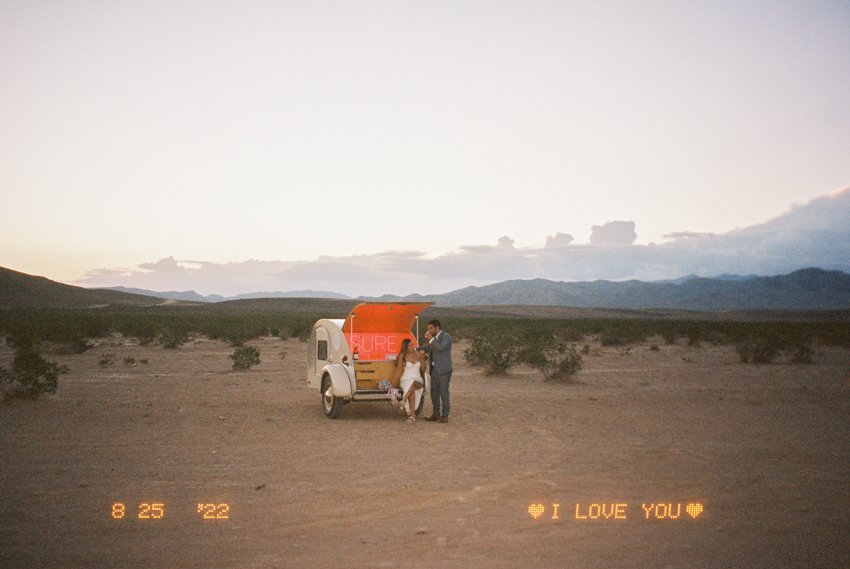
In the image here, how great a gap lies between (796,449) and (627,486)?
4414 mm

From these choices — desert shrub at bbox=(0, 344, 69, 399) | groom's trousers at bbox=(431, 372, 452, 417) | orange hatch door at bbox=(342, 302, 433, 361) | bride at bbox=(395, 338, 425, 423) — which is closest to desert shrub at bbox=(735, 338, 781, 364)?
orange hatch door at bbox=(342, 302, 433, 361)

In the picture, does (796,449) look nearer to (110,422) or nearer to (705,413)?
(705,413)

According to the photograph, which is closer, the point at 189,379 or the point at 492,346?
the point at 189,379

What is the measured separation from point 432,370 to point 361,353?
1767 mm

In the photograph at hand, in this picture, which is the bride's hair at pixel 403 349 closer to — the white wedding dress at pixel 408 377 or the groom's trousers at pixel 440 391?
the white wedding dress at pixel 408 377

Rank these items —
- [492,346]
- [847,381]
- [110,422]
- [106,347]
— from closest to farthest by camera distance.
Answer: [110,422] → [847,381] → [492,346] → [106,347]

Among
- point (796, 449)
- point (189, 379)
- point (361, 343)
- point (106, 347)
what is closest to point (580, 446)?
point (796, 449)

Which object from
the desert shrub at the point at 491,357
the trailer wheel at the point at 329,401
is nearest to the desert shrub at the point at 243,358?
the desert shrub at the point at 491,357

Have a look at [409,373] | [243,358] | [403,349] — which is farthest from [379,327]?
[243,358]

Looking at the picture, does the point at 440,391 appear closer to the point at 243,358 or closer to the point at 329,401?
the point at 329,401

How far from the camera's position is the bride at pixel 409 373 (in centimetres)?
1382

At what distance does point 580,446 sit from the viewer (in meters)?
11.4

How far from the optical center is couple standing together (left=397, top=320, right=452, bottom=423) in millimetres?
13633

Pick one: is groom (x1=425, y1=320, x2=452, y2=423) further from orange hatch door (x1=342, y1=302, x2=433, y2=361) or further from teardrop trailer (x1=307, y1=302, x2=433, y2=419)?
orange hatch door (x1=342, y1=302, x2=433, y2=361)
